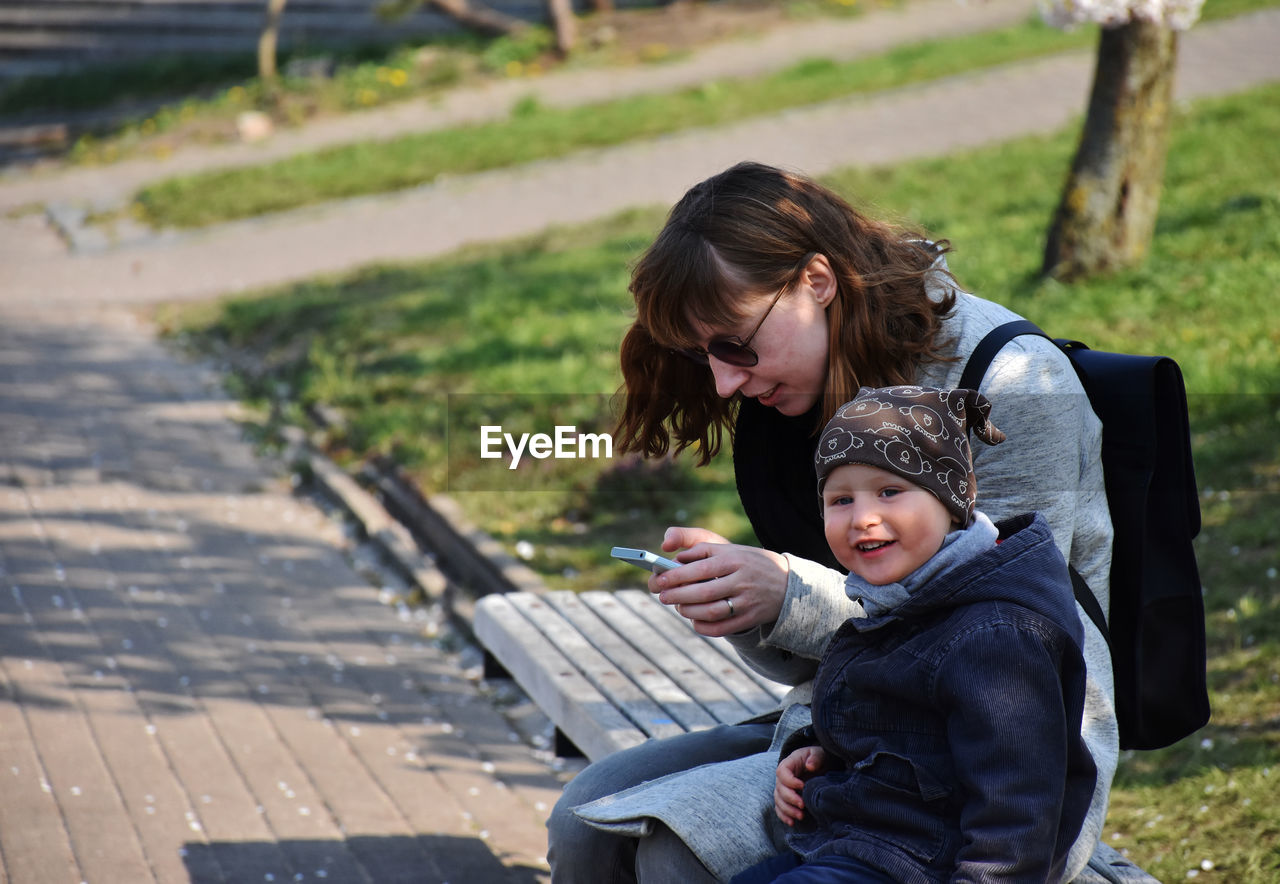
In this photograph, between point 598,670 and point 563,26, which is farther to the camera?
point 563,26

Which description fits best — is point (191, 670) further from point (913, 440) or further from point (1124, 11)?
point (1124, 11)

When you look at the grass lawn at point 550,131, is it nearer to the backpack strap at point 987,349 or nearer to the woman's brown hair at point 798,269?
the woman's brown hair at point 798,269

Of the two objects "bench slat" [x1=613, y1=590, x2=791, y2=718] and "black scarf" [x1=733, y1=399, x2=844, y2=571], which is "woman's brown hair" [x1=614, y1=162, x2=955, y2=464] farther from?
"bench slat" [x1=613, y1=590, x2=791, y2=718]

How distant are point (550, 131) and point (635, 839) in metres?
10.9

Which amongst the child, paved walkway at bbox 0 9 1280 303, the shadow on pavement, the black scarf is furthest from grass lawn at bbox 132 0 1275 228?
the child

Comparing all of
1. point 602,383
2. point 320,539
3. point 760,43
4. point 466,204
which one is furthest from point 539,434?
point 760,43

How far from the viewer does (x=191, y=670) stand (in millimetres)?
4668

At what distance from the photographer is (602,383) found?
6613mm

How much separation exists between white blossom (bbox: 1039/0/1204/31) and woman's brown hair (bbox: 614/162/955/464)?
390cm

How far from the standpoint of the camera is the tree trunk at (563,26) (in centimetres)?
1570

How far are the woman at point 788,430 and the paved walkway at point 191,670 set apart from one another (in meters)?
1.35

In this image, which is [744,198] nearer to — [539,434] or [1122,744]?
[1122,744]

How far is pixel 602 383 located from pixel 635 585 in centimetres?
170

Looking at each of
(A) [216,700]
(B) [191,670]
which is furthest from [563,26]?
(A) [216,700]
